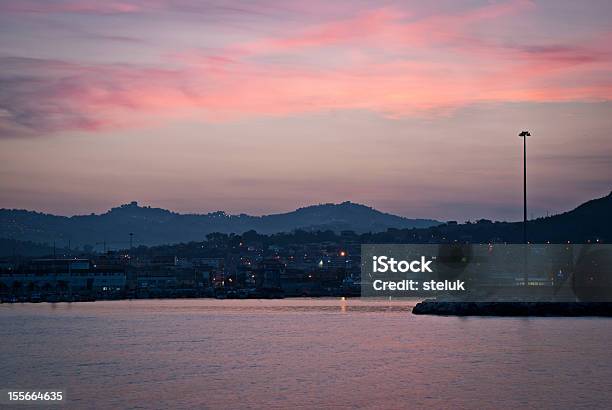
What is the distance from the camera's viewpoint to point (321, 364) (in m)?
49.8

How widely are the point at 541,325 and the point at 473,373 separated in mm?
29973

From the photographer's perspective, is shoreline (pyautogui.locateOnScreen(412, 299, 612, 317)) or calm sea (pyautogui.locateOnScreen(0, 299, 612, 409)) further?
shoreline (pyautogui.locateOnScreen(412, 299, 612, 317))

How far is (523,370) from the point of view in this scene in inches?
1837

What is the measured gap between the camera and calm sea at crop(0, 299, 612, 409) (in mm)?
37781

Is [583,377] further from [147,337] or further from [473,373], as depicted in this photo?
[147,337]

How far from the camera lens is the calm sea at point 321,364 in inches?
1487

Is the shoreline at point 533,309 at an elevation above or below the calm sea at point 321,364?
above

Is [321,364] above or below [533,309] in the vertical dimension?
below

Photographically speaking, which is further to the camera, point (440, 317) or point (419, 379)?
point (440, 317)

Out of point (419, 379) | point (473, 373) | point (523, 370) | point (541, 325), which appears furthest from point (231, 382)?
point (541, 325)

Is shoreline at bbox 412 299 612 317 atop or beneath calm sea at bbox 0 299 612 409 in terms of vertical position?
atop

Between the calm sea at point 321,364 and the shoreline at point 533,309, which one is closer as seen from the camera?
the calm sea at point 321,364

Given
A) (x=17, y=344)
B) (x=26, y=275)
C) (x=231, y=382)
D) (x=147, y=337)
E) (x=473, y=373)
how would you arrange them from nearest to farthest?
1. (x=231, y=382)
2. (x=473, y=373)
3. (x=17, y=344)
4. (x=147, y=337)
5. (x=26, y=275)

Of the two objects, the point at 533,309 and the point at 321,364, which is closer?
the point at 321,364
